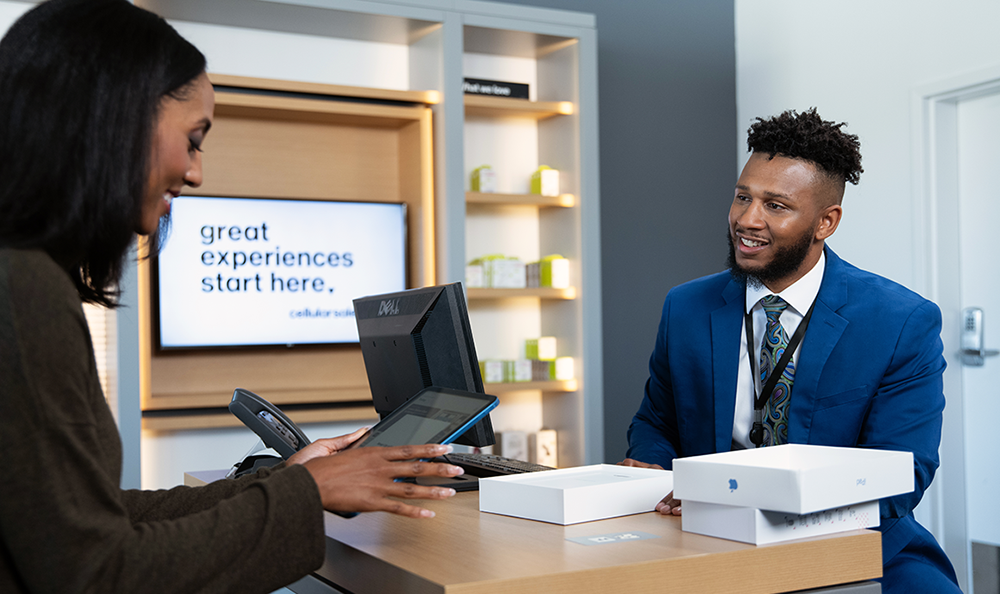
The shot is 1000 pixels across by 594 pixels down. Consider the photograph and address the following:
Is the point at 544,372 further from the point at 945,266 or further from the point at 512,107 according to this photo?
the point at 945,266

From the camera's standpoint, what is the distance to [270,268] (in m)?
3.68

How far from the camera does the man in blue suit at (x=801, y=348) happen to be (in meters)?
1.75

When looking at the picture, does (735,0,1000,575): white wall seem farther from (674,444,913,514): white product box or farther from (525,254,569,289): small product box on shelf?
(674,444,913,514): white product box

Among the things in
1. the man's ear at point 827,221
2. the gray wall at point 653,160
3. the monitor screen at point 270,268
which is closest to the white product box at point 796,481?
the man's ear at point 827,221

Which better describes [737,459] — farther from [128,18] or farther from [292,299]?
[292,299]

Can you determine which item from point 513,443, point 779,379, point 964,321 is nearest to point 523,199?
point 513,443

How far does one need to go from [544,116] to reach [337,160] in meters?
0.97

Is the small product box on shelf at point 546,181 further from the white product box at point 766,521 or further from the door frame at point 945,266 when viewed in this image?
the white product box at point 766,521

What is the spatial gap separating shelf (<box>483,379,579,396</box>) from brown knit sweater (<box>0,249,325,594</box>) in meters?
2.80

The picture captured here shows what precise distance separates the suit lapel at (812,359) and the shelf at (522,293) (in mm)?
2024

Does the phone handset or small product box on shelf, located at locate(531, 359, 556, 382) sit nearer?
the phone handset

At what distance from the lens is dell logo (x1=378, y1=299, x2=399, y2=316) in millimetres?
1854

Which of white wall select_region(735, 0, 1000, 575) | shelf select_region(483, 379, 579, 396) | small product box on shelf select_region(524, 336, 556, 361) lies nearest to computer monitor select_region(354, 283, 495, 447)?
shelf select_region(483, 379, 579, 396)

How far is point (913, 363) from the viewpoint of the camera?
180 cm
